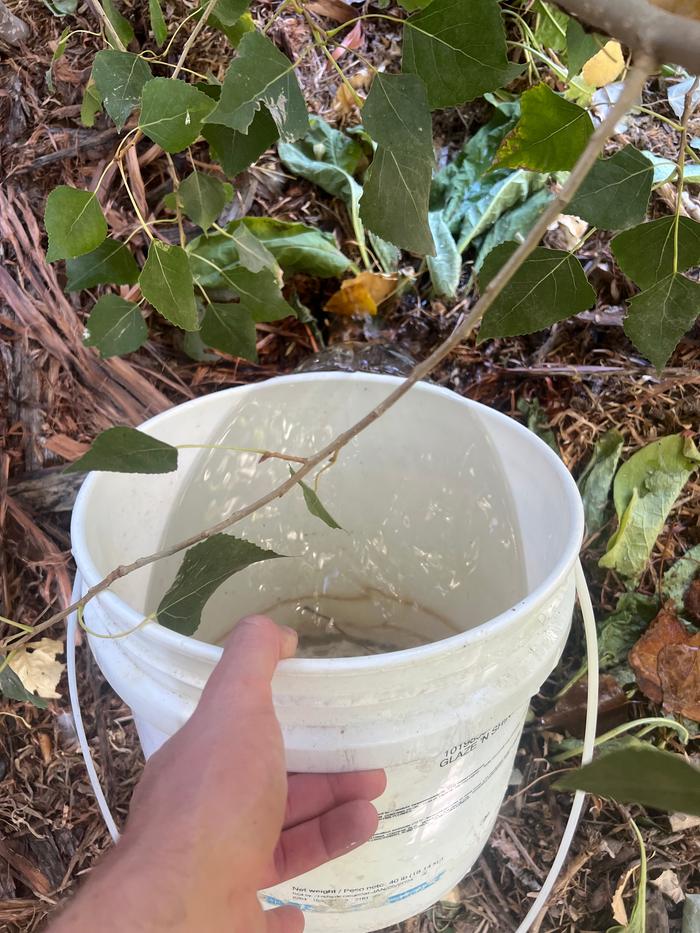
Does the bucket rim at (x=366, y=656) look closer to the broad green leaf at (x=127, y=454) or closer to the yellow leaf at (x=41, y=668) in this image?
the broad green leaf at (x=127, y=454)

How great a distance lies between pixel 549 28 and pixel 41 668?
0.93m

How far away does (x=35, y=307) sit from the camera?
81cm

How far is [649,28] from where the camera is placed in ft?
0.68

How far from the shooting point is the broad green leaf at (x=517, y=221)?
0.83 metres

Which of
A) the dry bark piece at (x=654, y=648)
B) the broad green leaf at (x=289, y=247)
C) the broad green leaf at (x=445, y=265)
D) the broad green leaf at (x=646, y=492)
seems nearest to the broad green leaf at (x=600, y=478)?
the broad green leaf at (x=646, y=492)

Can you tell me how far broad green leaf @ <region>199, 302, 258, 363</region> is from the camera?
25.5 inches

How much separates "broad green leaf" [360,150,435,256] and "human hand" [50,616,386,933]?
248 millimetres

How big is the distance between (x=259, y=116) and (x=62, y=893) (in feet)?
2.66

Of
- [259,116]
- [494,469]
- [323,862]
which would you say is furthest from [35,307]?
[323,862]

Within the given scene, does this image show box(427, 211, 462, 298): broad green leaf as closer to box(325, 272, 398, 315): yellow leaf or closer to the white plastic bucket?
box(325, 272, 398, 315): yellow leaf

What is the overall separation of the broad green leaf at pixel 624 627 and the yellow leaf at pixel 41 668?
2.01ft

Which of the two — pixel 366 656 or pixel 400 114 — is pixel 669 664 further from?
pixel 400 114

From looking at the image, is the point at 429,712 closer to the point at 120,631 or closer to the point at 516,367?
the point at 120,631

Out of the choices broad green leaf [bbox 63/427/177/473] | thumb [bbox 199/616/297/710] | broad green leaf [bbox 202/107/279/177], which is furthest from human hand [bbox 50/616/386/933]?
broad green leaf [bbox 202/107/279/177]
